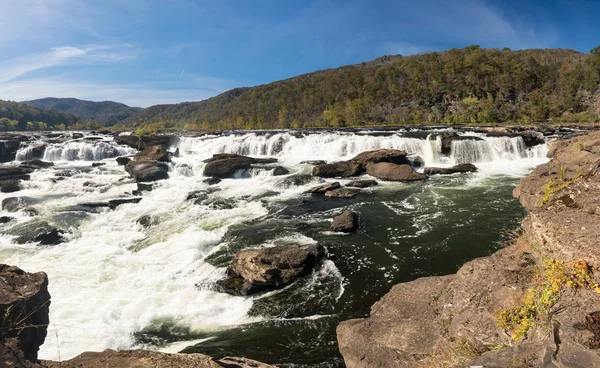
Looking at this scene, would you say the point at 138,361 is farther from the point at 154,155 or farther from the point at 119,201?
the point at 154,155

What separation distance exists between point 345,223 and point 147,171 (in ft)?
63.4

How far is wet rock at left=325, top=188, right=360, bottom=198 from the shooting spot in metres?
19.5

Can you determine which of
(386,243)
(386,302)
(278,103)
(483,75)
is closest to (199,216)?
(386,243)

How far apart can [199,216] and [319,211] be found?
6.29 metres

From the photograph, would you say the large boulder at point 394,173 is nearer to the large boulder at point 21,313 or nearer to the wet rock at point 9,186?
the large boulder at point 21,313

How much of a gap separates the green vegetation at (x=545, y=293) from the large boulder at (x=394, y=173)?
18.9m

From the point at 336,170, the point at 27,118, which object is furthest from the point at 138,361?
the point at 27,118

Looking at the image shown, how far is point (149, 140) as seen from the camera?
42.3m

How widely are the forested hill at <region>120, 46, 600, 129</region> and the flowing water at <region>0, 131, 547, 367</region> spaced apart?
142ft

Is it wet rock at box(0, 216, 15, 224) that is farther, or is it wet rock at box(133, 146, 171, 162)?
wet rock at box(133, 146, 171, 162)

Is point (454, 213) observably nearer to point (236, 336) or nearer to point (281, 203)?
point (281, 203)

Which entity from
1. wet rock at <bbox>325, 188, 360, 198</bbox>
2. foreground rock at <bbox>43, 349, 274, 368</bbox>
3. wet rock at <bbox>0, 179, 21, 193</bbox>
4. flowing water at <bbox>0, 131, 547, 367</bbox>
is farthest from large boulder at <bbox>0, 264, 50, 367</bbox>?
wet rock at <bbox>0, 179, 21, 193</bbox>

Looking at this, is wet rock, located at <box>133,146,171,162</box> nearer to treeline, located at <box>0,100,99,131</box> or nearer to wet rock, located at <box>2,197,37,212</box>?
wet rock, located at <box>2,197,37,212</box>

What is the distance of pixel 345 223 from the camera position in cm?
1405
